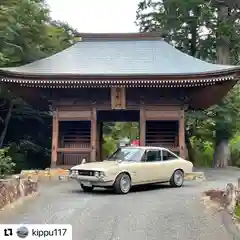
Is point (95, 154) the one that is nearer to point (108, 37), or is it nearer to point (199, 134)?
point (108, 37)

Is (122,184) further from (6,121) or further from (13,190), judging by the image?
(6,121)

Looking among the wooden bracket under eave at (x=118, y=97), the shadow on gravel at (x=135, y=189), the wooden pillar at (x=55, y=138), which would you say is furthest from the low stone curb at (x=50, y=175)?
the wooden bracket under eave at (x=118, y=97)

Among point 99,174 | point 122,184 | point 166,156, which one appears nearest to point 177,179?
point 166,156

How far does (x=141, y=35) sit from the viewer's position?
2595cm

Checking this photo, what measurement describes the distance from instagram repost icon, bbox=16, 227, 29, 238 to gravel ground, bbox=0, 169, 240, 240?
4398mm

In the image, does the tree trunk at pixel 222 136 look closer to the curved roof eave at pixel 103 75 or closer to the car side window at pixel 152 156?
the curved roof eave at pixel 103 75

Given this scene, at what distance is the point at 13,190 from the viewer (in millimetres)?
11234

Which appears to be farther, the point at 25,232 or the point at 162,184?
the point at 162,184

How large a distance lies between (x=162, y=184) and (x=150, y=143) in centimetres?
624

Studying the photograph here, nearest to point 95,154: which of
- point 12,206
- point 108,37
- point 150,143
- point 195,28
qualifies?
point 150,143

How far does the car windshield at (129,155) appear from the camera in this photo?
47.5 feet

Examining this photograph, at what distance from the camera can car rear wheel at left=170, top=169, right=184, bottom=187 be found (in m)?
15.6

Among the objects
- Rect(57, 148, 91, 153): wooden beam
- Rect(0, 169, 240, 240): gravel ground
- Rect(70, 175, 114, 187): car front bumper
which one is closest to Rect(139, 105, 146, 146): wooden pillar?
Rect(57, 148, 91, 153): wooden beam

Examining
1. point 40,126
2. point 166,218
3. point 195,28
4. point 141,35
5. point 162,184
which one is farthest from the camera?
point 195,28
